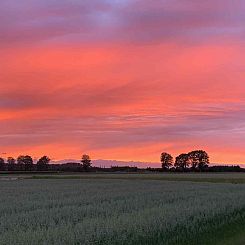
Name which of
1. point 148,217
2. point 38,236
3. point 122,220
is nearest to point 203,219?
point 148,217

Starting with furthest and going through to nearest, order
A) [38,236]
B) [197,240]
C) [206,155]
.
Result: 1. [206,155]
2. [197,240]
3. [38,236]

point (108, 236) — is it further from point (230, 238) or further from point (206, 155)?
point (206, 155)

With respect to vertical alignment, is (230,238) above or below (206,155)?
below

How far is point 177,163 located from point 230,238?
18021 cm

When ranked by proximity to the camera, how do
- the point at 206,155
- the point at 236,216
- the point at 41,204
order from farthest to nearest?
1. the point at 206,155
2. the point at 41,204
3. the point at 236,216

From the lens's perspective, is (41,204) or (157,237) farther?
(41,204)

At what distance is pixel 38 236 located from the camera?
14477mm

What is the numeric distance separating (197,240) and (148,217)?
402cm

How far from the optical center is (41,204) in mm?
26891

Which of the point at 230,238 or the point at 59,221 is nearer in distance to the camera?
the point at 230,238

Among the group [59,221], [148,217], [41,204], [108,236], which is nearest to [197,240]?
[108,236]

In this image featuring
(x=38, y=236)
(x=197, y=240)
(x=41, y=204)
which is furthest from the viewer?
(x=41, y=204)

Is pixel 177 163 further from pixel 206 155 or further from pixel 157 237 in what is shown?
pixel 157 237

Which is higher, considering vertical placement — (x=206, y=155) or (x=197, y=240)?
(x=206, y=155)
